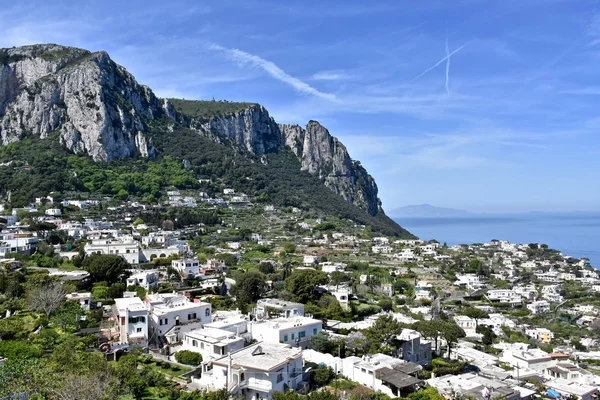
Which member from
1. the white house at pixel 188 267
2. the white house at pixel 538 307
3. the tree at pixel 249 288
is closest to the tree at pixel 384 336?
the tree at pixel 249 288

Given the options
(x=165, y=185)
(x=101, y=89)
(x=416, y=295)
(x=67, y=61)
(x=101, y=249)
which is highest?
(x=67, y=61)

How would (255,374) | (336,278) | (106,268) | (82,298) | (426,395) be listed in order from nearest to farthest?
(255,374) → (426,395) → (82,298) → (106,268) → (336,278)

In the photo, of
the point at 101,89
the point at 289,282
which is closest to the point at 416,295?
the point at 289,282

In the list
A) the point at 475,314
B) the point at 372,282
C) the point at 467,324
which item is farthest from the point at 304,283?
the point at 475,314

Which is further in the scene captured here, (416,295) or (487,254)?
(487,254)

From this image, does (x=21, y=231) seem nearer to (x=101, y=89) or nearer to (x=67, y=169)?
(x=67, y=169)

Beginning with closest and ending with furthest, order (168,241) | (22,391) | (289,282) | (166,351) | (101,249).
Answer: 1. (22,391)
2. (166,351)
3. (289,282)
4. (101,249)
5. (168,241)

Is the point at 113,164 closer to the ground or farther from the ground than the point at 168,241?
farther from the ground

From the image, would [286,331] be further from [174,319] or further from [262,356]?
[174,319]
